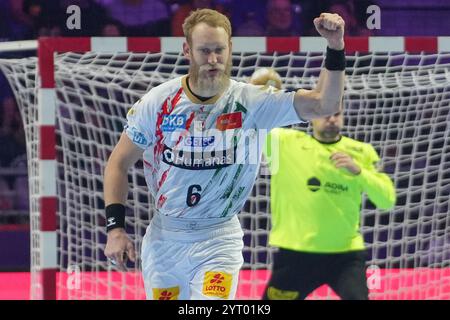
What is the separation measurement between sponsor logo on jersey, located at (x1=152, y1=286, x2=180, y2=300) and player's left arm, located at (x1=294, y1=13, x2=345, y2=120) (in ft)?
2.44

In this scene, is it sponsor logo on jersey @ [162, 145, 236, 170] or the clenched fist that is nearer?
the clenched fist

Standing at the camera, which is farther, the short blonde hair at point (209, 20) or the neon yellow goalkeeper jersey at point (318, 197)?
the neon yellow goalkeeper jersey at point (318, 197)

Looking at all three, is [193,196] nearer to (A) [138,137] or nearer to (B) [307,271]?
(A) [138,137]

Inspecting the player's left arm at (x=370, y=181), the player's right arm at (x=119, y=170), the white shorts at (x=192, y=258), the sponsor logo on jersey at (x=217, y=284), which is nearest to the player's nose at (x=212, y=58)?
the player's right arm at (x=119, y=170)

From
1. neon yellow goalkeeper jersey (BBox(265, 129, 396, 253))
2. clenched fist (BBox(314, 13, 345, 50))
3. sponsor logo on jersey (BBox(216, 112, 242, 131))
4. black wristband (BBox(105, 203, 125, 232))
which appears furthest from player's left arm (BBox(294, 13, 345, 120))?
neon yellow goalkeeper jersey (BBox(265, 129, 396, 253))

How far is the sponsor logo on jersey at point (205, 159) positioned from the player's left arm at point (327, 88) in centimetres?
28

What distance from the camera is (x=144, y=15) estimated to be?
28.7ft

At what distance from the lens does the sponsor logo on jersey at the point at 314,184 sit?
4934 millimetres

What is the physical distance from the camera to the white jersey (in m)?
3.46

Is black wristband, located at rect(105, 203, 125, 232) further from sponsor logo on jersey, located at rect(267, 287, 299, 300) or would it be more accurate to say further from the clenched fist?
sponsor logo on jersey, located at rect(267, 287, 299, 300)

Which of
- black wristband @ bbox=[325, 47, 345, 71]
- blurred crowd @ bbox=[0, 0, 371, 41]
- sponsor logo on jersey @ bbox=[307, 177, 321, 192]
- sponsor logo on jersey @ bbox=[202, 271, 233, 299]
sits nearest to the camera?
black wristband @ bbox=[325, 47, 345, 71]

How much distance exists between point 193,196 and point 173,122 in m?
0.27

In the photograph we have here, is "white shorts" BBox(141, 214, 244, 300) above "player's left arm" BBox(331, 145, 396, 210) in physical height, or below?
below

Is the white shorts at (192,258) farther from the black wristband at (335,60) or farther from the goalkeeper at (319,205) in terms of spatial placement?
the goalkeeper at (319,205)
